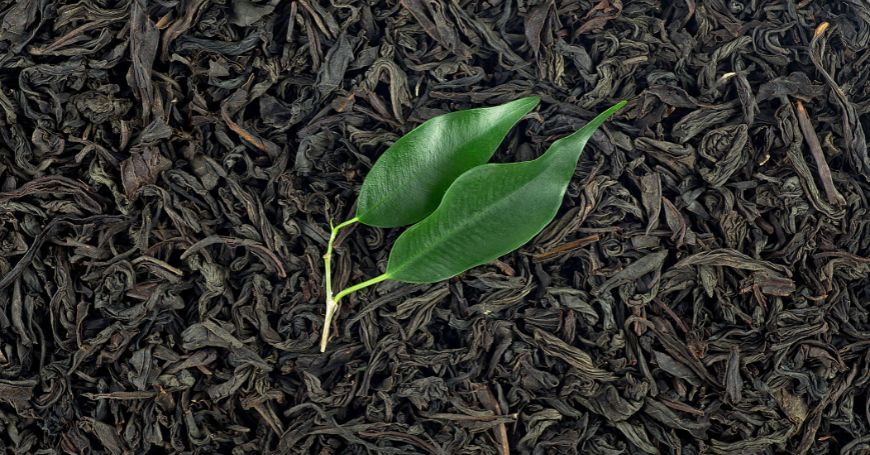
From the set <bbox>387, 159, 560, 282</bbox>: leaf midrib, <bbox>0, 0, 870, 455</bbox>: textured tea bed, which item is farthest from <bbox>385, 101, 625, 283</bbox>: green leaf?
<bbox>0, 0, 870, 455</bbox>: textured tea bed

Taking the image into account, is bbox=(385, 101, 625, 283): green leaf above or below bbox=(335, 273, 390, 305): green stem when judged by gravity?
above

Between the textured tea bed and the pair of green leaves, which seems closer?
the pair of green leaves

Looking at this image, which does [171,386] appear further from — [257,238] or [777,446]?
[777,446]

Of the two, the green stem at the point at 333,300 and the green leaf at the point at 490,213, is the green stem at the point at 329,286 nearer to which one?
the green stem at the point at 333,300

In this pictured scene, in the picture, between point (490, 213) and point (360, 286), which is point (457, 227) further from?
point (360, 286)

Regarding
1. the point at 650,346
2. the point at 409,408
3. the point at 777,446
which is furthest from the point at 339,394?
the point at 777,446

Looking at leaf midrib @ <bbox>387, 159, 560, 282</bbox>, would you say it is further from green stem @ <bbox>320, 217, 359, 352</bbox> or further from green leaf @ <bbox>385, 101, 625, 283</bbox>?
green stem @ <bbox>320, 217, 359, 352</bbox>

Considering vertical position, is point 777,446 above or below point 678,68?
below
